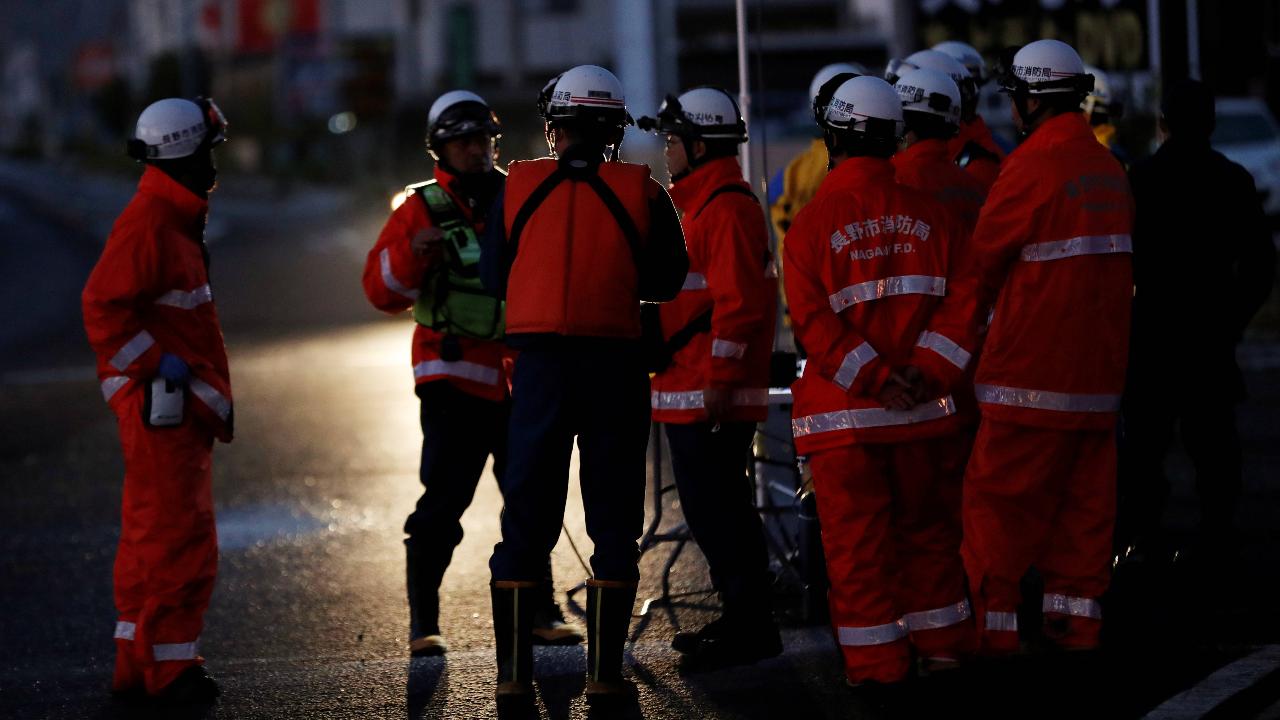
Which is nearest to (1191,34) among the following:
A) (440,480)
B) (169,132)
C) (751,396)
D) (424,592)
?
(751,396)

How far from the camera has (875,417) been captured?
5.39 meters

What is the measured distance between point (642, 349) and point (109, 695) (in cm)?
210

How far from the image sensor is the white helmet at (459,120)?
6469 mm

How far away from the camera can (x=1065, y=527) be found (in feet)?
18.9

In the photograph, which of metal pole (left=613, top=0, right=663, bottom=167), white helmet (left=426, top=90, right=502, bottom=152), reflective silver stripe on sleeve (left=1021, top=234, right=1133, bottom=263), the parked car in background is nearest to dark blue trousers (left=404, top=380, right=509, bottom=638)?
white helmet (left=426, top=90, right=502, bottom=152)

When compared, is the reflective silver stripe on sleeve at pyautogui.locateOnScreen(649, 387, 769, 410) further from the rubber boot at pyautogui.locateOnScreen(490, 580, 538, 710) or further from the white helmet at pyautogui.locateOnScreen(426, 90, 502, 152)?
the white helmet at pyautogui.locateOnScreen(426, 90, 502, 152)

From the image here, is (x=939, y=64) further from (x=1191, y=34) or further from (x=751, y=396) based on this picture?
(x=1191, y=34)

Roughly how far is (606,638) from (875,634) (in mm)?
815

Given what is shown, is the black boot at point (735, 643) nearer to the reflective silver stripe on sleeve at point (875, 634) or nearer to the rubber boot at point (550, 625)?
the rubber boot at point (550, 625)

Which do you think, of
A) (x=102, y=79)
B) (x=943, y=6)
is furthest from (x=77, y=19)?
(x=943, y=6)

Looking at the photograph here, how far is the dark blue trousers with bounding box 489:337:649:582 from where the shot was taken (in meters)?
5.45

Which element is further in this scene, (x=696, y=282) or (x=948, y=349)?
(x=696, y=282)

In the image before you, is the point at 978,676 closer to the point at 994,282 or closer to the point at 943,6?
the point at 994,282

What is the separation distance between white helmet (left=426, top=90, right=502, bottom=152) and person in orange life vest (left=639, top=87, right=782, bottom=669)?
712mm
